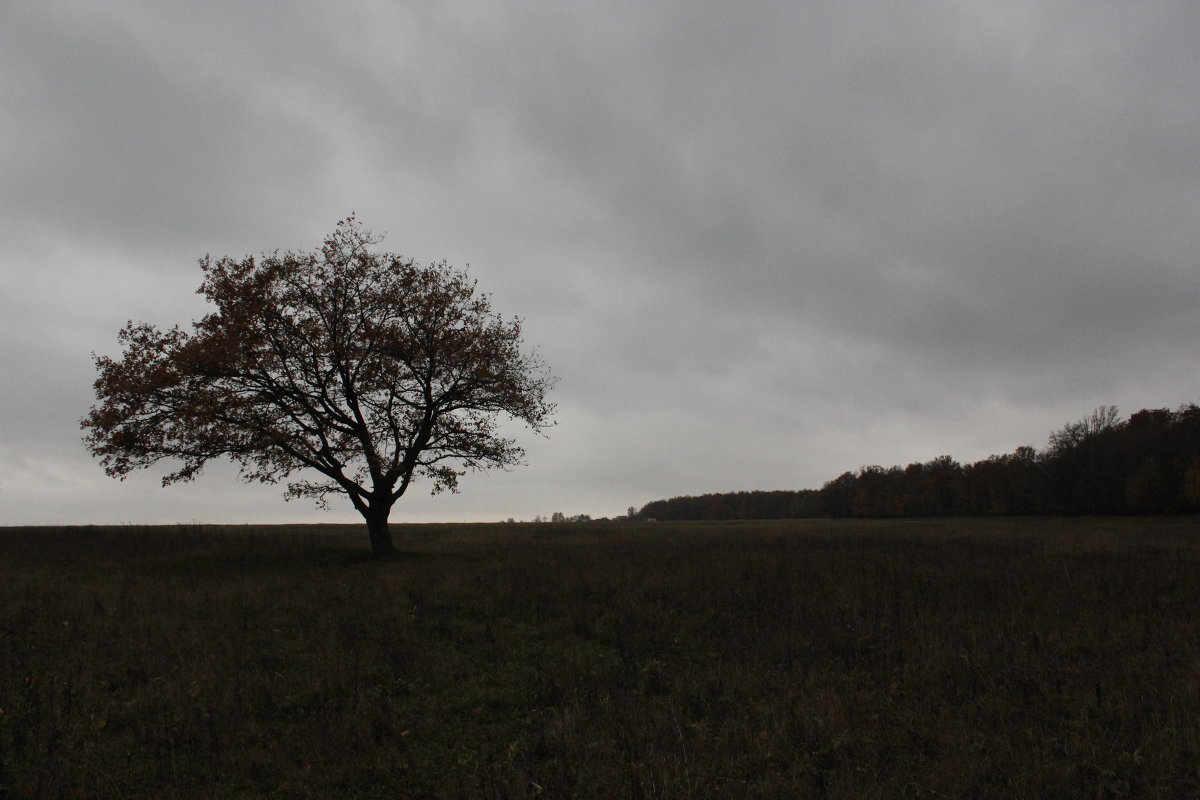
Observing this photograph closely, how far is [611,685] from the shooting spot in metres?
9.88

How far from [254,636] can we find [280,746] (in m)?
5.15

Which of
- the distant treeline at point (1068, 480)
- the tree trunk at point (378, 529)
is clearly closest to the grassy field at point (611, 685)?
the tree trunk at point (378, 529)

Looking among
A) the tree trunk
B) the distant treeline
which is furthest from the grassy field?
the distant treeline

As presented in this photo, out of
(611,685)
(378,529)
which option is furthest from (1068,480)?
(611,685)

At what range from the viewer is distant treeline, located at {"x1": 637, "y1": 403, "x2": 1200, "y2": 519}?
64562 millimetres

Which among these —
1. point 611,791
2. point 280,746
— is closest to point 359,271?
point 280,746

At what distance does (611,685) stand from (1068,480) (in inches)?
3362

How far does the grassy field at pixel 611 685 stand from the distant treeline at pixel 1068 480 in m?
61.2

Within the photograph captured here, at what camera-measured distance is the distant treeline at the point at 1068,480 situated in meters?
64.6

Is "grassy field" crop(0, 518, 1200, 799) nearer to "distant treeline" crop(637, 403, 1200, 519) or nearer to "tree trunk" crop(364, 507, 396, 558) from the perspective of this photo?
A: "tree trunk" crop(364, 507, 396, 558)

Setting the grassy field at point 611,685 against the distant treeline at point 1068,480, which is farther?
the distant treeline at point 1068,480

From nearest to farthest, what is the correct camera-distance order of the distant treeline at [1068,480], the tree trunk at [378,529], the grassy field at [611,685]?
the grassy field at [611,685], the tree trunk at [378,529], the distant treeline at [1068,480]

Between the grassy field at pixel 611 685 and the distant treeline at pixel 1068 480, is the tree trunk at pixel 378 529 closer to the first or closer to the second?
the grassy field at pixel 611 685

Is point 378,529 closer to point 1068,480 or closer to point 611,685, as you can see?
point 611,685
